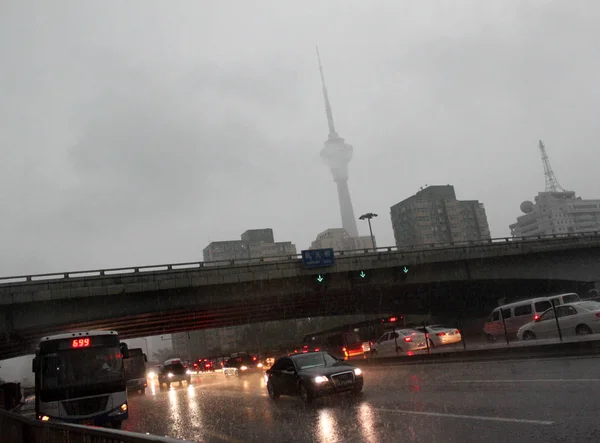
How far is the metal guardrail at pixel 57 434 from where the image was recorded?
15.9 feet

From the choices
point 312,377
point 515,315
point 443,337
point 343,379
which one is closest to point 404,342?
point 443,337

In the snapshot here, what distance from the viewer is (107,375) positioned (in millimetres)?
14680

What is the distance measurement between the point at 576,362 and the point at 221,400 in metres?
11.8

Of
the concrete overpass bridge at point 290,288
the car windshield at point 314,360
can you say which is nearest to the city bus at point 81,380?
the car windshield at point 314,360

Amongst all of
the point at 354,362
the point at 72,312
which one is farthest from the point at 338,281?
the point at 72,312

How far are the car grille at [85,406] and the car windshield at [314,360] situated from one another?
5714 millimetres

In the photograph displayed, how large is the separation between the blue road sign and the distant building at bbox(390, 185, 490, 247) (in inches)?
4396

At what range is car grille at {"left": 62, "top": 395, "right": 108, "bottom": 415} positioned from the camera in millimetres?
13773

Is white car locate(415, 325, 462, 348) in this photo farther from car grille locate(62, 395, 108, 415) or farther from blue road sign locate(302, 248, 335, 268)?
car grille locate(62, 395, 108, 415)

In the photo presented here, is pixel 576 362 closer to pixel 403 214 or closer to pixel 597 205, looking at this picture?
pixel 403 214

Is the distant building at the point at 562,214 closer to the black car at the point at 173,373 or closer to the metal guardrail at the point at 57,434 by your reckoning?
the black car at the point at 173,373

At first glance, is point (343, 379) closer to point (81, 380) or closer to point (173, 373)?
point (81, 380)

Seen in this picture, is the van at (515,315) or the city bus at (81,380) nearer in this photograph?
the city bus at (81,380)

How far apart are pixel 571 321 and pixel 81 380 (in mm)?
17236
